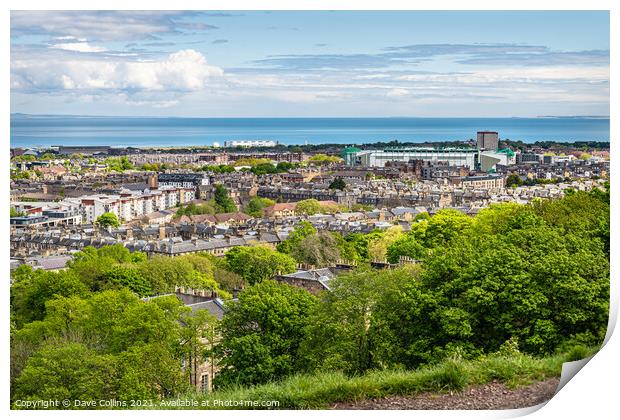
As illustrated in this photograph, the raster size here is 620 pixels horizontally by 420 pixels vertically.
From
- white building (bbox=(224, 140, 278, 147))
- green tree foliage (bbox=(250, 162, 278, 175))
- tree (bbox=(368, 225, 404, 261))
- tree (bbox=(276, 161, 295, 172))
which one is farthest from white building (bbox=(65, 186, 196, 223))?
white building (bbox=(224, 140, 278, 147))

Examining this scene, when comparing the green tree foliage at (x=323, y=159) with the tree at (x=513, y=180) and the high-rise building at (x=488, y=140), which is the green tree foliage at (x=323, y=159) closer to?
the high-rise building at (x=488, y=140)

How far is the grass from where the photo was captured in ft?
21.7

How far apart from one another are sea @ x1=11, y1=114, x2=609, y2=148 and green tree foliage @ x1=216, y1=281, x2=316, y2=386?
3.76m

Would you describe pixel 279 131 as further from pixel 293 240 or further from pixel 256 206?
→ pixel 293 240

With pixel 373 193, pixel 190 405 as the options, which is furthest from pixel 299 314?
pixel 373 193

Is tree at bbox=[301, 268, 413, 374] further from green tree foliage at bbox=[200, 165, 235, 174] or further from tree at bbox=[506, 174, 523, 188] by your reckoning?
green tree foliage at bbox=[200, 165, 235, 174]

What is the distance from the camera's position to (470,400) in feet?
21.6

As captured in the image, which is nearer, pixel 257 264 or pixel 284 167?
pixel 257 264

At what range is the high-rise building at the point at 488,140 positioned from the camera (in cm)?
5316

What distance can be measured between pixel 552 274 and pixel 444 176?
5549cm

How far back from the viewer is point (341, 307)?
1041cm

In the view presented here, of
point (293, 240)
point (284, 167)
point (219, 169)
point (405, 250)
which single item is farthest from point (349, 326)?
point (284, 167)

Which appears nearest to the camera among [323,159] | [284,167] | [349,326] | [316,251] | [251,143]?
[349,326]

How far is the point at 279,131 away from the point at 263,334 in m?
74.4
